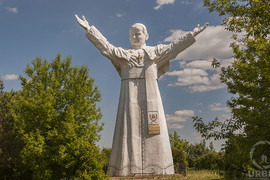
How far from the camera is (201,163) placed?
21438 mm

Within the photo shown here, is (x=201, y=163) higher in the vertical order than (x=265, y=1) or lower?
lower

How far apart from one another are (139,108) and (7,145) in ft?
24.5

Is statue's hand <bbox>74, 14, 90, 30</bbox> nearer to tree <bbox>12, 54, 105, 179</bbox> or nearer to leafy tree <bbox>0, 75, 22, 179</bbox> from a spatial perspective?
tree <bbox>12, 54, 105, 179</bbox>

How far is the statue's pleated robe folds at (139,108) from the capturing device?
12.1 meters

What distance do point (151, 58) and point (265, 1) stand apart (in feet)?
21.0

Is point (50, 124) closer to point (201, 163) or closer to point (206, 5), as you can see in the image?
point (206, 5)

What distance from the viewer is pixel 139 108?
1283cm

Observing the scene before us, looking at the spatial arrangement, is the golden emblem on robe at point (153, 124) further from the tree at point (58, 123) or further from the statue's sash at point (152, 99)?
the tree at point (58, 123)

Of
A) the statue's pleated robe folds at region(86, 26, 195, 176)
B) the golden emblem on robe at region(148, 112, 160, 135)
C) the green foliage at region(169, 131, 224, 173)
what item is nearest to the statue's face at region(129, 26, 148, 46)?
the statue's pleated robe folds at region(86, 26, 195, 176)

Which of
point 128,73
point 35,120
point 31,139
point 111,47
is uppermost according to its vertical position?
point 111,47

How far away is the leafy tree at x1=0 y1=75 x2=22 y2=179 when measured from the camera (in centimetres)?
1466

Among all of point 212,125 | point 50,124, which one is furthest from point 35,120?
point 212,125

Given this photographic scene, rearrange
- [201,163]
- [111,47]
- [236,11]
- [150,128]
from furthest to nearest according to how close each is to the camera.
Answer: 1. [201,163]
2. [111,47]
3. [150,128]
4. [236,11]

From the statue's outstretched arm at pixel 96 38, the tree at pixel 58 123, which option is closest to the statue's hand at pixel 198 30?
the statue's outstretched arm at pixel 96 38
